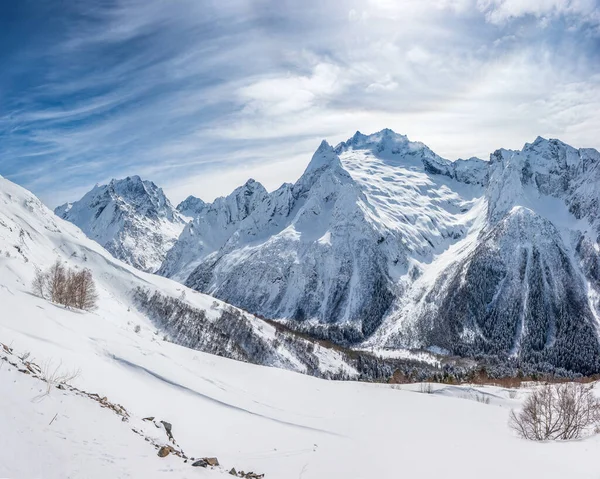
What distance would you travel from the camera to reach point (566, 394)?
33375mm

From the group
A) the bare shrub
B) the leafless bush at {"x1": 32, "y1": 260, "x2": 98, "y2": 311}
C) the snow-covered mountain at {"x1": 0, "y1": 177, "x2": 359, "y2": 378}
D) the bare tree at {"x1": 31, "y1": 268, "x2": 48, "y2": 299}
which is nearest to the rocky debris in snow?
the leafless bush at {"x1": 32, "y1": 260, "x2": 98, "y2": 311}

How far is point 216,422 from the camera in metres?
22.5

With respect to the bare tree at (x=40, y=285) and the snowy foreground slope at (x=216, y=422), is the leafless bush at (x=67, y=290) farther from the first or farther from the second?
the snowy foreground slope at (x=216, y=422)

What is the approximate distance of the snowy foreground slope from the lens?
39.6 feet

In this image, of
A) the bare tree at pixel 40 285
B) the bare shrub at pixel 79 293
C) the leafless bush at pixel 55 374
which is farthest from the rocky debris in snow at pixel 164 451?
the bare tree at pixel 40 285

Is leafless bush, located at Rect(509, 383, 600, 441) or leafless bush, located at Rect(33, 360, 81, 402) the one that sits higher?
leafless bush, located at Rect(33, 360, 81, 402)

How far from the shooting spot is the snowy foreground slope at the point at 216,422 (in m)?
12.1

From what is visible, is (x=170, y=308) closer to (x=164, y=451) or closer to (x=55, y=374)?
(x=55, y=374)

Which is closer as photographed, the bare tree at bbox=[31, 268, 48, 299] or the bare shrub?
the bare shrub

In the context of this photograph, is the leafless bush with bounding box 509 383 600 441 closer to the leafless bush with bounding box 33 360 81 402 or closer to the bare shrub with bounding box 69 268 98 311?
the leafless bush with bounding box 33 360 81 402

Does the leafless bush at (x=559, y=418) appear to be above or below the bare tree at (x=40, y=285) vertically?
below

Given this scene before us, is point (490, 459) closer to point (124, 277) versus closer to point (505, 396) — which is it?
point (505, 396)

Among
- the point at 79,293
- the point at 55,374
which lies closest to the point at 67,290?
the point at 79,293

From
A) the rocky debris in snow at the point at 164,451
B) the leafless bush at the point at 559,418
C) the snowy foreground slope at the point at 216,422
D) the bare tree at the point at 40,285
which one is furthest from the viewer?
the bare tree at the point at 40,285
